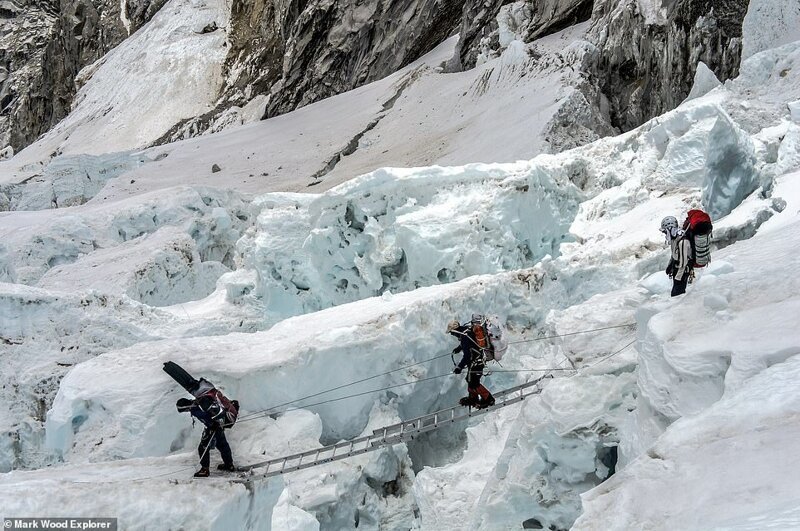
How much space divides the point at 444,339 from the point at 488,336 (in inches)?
78.9

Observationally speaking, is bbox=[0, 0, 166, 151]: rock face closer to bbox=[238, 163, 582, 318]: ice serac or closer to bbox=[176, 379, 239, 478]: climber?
bbox=[238, 163, 582, 318]: ice serac

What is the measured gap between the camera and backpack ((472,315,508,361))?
808cm

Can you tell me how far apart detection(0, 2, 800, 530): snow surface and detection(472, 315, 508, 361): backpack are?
784 millimetres

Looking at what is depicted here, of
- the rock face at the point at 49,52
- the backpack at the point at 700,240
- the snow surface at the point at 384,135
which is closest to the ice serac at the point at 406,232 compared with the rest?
the snow surface at the point at 384,135

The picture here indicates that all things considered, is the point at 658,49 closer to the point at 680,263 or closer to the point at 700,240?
the point at 700,240

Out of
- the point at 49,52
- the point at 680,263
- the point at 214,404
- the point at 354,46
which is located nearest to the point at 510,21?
the point at 354,46

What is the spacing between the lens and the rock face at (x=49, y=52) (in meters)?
55.7

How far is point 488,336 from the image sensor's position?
8141mm

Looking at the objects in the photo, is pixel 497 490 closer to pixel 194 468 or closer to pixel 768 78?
pixel 194 468

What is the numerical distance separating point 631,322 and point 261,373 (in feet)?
16.4

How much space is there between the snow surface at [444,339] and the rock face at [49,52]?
131ft

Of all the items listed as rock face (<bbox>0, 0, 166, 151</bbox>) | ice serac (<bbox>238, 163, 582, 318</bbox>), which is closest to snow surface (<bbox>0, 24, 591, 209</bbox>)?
ice serac (<bbox>238, 163, 582, 318</bbox>)

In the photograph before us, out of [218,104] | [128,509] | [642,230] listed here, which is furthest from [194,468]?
[218,104]

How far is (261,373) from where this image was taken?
8781 mm
